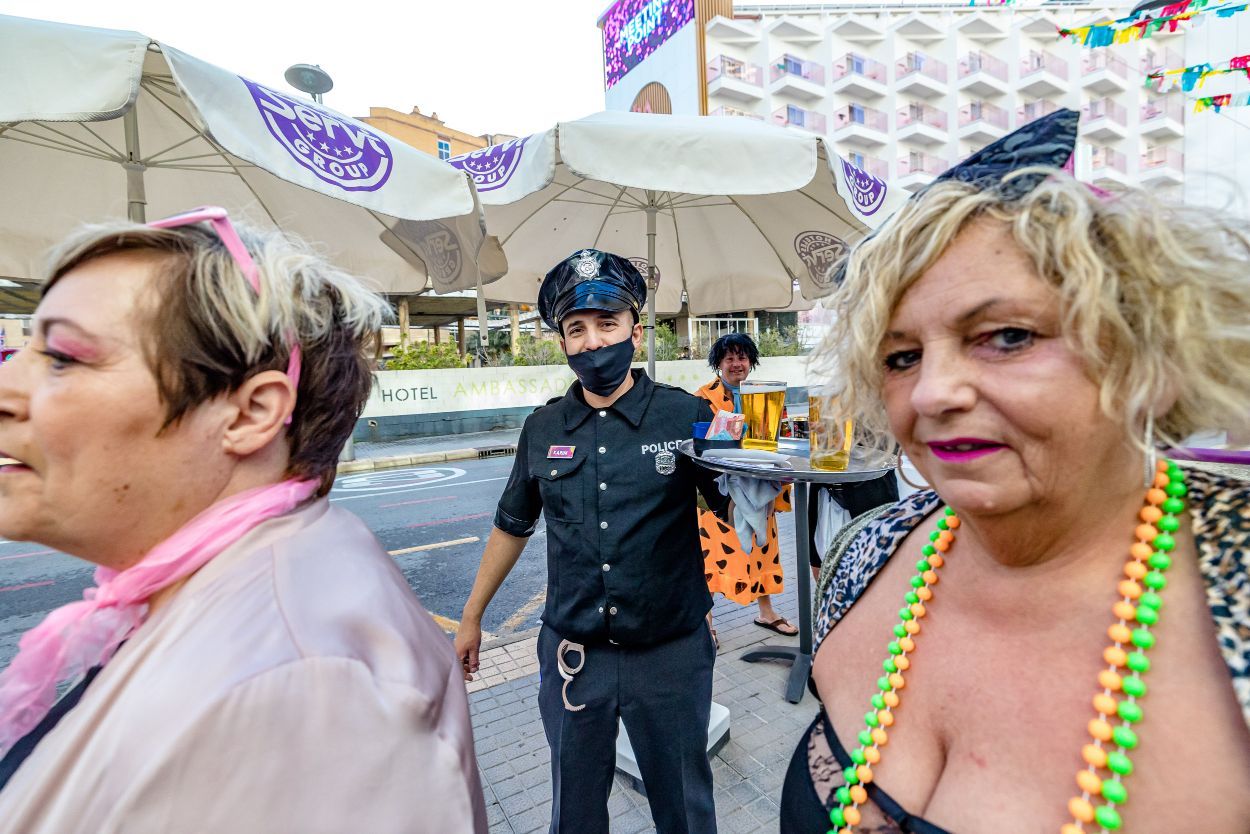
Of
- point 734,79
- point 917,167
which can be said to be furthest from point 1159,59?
point 734,79

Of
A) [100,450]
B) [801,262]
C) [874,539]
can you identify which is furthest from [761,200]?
[100,450]

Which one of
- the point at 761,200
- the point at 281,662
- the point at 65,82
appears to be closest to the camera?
the point at 281,662

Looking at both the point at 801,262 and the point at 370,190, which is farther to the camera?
the point at 801,262

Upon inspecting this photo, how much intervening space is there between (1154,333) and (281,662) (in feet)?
3.85

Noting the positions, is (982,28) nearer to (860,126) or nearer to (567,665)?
(860,126)

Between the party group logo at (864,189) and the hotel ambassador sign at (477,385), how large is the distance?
5.50 m

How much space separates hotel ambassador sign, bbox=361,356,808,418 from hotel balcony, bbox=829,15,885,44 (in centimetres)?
3968

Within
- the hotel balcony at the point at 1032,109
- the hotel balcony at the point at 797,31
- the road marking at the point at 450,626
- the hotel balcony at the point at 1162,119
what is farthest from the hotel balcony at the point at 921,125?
the road marking at the point at 450,626

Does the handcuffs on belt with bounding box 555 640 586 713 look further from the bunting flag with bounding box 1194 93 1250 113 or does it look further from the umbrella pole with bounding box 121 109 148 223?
the bunting flag with bounding box 1194 93 1250 113

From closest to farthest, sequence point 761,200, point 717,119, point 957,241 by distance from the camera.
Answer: point 957,241 → point 717,119 → point 761,200

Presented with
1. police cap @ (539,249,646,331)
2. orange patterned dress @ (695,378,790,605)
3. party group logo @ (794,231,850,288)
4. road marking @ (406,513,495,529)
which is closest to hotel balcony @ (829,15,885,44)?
party group logo @ (794,231,850,288)

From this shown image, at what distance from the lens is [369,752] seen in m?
0.76

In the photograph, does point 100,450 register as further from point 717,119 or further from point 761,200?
point 761,200

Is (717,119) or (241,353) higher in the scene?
(717,119)
